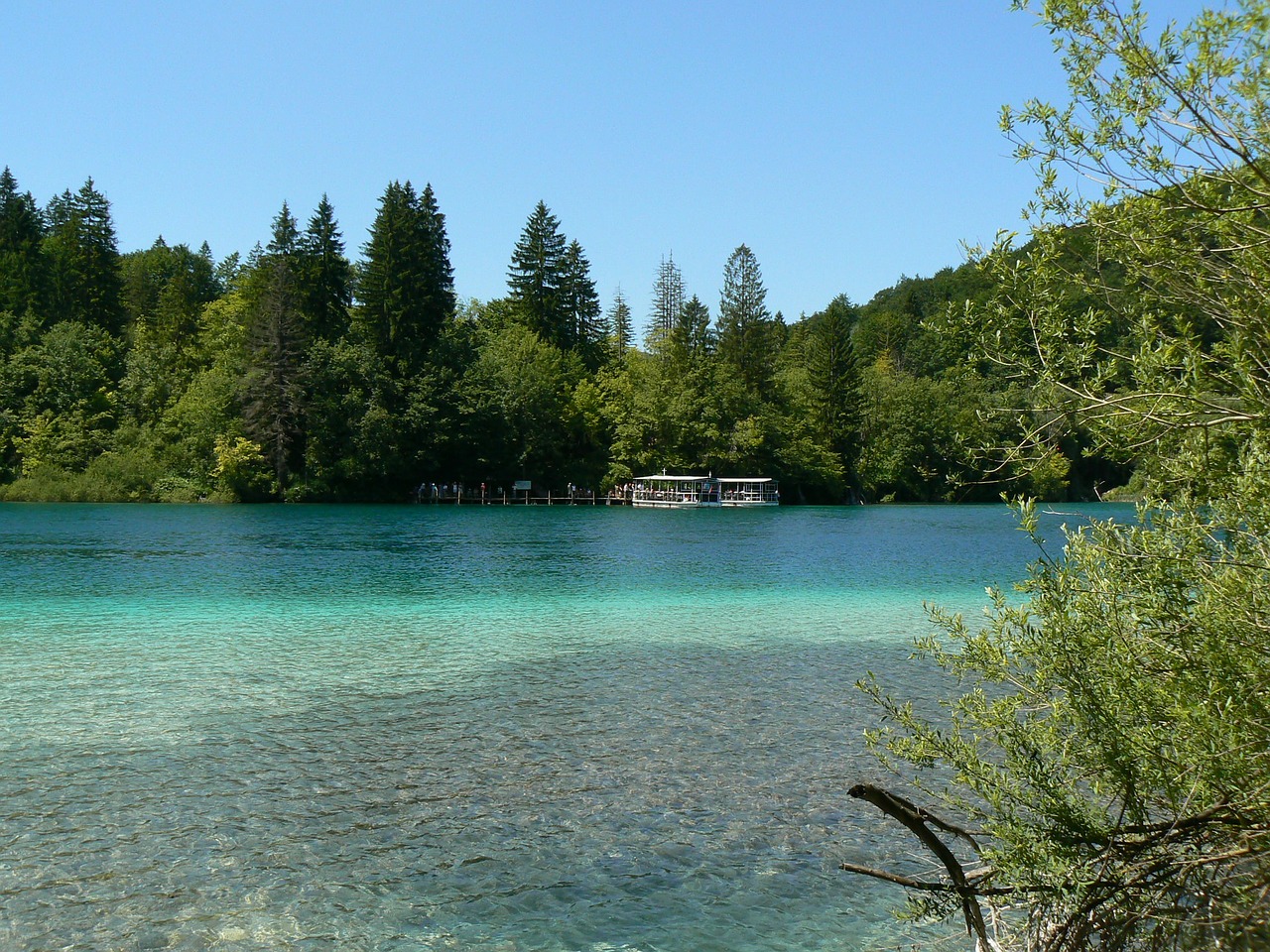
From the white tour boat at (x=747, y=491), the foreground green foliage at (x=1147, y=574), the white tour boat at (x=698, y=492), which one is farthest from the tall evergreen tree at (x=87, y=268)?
the foreground green foliage at (x=1147, y=574)

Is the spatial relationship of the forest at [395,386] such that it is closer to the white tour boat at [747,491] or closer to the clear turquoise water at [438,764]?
the white tour boat at [747,491]

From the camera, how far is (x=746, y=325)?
86062 mm

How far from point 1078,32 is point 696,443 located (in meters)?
74.2

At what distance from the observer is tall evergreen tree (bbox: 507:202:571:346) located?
83.3 m

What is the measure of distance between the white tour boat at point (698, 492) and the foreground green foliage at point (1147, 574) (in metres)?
66.6

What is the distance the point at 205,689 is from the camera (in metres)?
12.7

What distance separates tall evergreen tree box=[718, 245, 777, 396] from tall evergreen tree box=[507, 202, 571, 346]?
14.4 meters

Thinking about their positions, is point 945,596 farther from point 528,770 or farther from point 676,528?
point 676,528

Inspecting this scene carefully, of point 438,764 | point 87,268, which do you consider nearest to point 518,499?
point 87,268

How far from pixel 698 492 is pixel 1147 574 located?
229 ft

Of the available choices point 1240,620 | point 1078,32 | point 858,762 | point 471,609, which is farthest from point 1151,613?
point 471,609

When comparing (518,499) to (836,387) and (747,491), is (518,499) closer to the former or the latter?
(747,491)

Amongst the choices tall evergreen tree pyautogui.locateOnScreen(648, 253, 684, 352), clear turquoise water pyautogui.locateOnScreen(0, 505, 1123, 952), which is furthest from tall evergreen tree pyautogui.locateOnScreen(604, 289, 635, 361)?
clear turquoise water pyautogui.locateOnScreen(0, 505, 1123, 952)

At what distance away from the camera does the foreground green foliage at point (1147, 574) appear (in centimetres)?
412
